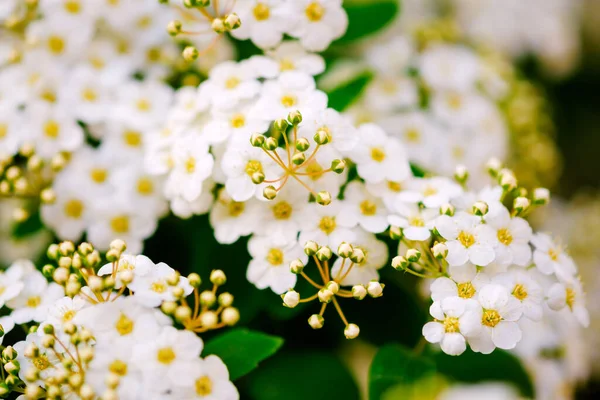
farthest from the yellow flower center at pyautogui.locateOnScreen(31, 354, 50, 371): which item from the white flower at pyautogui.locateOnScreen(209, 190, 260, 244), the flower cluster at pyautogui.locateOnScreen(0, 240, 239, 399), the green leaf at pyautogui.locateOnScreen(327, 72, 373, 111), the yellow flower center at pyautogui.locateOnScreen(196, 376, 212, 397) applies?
the green leaf at pyautogui.locateOnScreen(327, 72, 373, 111)

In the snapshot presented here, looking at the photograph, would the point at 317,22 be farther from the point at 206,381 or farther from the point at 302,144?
the point at 206,381

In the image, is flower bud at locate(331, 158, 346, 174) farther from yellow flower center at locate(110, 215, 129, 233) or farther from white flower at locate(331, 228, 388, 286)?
yellow flower center at locate(110, 215, 129, 233)

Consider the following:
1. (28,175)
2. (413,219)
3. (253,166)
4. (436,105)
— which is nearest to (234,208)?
(253,166)

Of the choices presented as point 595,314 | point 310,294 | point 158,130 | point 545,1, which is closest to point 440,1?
point 545,1

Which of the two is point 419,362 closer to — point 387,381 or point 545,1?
point 387,381

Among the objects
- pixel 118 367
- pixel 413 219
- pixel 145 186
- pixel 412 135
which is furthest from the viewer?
pixel 412 135

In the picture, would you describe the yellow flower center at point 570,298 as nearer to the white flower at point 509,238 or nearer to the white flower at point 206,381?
the white flower at point 509,238

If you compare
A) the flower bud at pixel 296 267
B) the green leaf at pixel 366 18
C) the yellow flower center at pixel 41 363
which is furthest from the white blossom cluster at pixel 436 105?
Result: the yellow flower center at pixel 41 363
